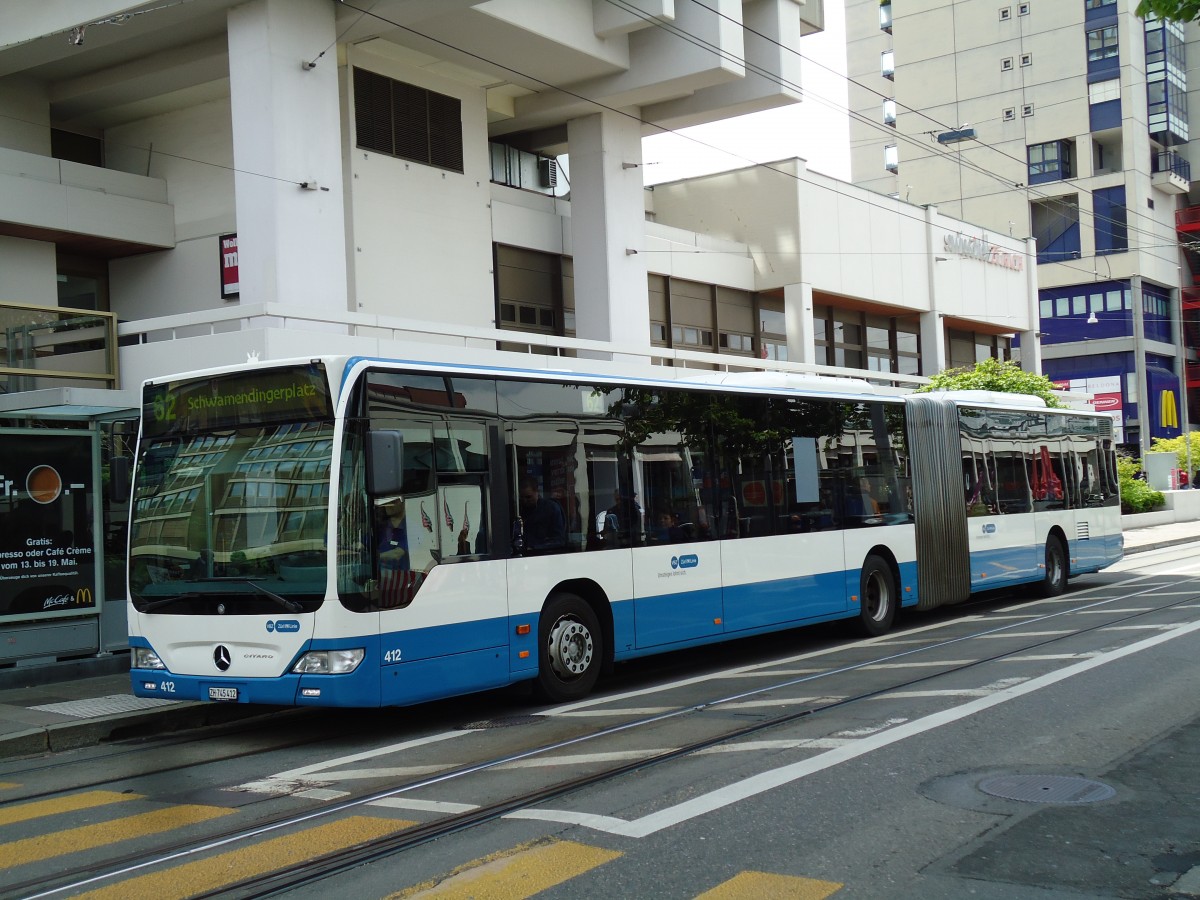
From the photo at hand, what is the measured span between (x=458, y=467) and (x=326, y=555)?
1.39 meters

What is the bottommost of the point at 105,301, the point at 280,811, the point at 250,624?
the point at 280,811

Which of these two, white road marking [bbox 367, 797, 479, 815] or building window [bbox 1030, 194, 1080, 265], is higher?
building window [bbox 1030, 194, 1080, 265]

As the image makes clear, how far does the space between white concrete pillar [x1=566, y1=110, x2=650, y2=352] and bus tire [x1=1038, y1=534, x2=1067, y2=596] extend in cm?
866

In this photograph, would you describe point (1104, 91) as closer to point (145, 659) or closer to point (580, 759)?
point (145, 659)

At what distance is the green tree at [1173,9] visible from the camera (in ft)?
25.8

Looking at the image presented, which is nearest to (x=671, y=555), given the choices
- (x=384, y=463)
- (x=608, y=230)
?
(x=384, y=463)

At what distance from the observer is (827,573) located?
1473 centimetres

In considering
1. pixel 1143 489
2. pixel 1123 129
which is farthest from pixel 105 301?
pixel 1123 129

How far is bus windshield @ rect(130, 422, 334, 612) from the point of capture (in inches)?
371

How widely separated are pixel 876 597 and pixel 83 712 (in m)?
9.49

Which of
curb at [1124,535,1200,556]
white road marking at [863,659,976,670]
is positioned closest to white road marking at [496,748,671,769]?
white road marking at [863,659,976,670]

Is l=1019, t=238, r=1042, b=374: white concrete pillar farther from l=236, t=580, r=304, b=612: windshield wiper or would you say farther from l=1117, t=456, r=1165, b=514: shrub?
l=236, t=580, r=304, b=612: windshield wiper

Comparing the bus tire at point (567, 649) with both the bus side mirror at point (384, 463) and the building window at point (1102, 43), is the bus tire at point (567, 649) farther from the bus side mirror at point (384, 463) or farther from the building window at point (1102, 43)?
the building window at point (1102, 43)

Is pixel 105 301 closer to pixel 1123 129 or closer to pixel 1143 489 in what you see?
pixel 1143 489
